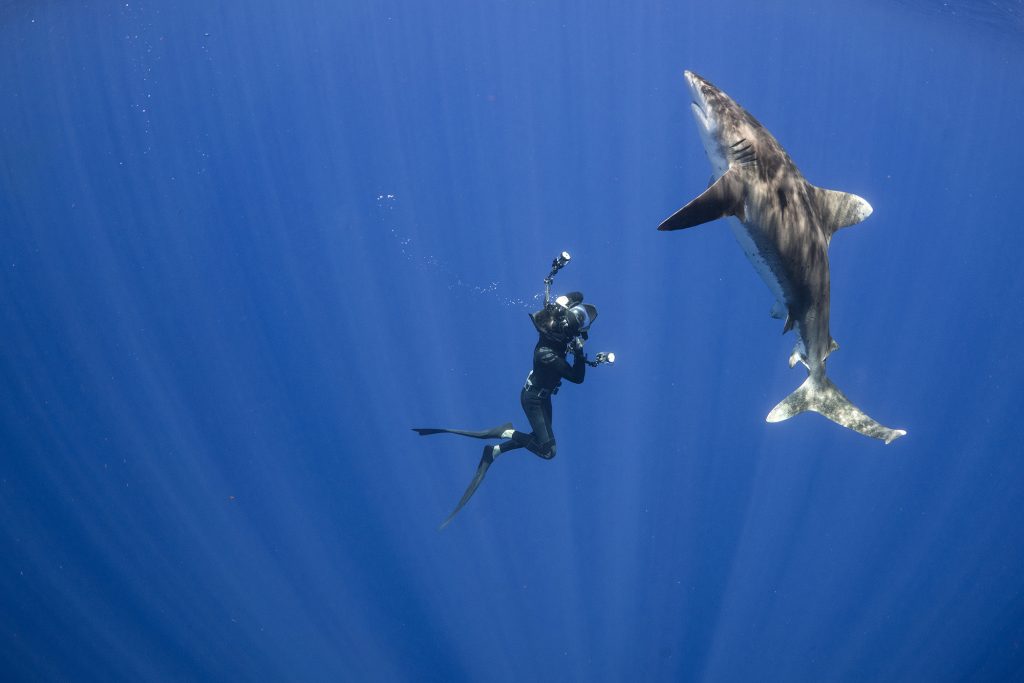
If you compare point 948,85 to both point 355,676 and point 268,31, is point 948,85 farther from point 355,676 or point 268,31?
point 355,676

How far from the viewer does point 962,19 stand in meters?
16.2

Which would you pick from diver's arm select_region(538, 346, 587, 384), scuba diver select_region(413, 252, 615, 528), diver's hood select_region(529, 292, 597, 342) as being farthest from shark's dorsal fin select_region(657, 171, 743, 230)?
diver's arm select_region(538, 346, 587, 384)

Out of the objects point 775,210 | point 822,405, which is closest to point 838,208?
point 775,210

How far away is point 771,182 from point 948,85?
20.9 metres

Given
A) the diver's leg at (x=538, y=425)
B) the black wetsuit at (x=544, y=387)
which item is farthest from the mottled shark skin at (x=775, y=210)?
the diver's leg at (x=538, y=425)

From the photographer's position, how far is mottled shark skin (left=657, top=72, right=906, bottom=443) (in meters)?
4.61

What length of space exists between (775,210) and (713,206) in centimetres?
77

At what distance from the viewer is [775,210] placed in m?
4.67

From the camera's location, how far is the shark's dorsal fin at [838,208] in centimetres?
518

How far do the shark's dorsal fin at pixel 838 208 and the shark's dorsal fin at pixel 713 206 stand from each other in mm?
1095

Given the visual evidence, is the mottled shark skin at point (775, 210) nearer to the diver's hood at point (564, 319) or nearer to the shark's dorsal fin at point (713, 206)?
the shark's dorsal fin at point (713, 206)

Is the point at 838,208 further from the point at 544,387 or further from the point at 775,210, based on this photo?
the point at 544,387

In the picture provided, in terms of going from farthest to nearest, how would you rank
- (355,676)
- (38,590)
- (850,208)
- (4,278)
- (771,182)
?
(4,278), (38,590), (355,676), (850,208), (771,182)

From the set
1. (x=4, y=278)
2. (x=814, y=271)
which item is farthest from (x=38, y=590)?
Result: (x=814, y=271)
